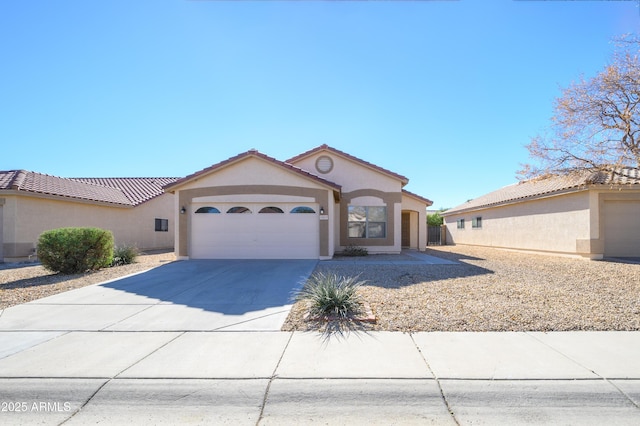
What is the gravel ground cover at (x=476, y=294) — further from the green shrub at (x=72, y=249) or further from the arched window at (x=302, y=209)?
the arched window at (x=302, y=209)

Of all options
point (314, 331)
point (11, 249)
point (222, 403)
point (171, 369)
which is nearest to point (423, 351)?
point (314, 331)

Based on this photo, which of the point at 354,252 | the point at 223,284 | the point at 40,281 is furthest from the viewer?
the point at 354,252

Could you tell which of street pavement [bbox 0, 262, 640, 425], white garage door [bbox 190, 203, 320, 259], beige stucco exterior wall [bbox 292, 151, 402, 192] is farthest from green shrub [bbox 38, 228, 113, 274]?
beige stucco exterior wall [bbox 292, 151, 402, 192]

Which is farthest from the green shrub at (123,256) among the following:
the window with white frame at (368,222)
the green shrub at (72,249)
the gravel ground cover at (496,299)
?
the window with white frame at (368,222)

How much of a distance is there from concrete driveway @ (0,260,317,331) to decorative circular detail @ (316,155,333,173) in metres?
8.40

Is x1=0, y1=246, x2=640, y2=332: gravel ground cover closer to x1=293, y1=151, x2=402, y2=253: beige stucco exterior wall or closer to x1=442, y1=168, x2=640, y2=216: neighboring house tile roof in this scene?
x1=442, y1=168, x2=640, y2=216: neighboring house tile roof

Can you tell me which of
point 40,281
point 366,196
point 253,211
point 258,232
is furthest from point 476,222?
point 40,281

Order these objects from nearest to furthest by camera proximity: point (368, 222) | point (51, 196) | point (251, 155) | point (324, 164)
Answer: point (251, 155) < point (51, 196) < point (368, 222) < point (324, 164)

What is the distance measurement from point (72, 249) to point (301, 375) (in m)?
10.5

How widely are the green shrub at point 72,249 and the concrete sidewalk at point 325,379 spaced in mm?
6434

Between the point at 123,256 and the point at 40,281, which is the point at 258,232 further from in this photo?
the point at 40,281

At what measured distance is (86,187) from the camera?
18.5m

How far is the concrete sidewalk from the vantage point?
3078 millimetres

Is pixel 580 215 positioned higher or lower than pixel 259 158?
lower
